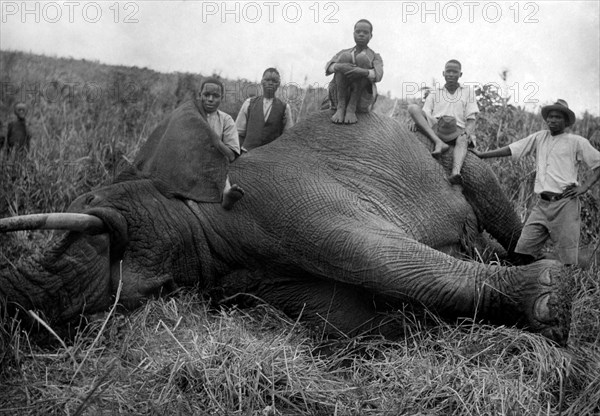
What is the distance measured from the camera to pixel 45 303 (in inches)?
184

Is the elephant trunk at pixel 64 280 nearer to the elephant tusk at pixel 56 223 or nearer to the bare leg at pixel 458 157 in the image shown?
the elephant tusk at pixel 56 223

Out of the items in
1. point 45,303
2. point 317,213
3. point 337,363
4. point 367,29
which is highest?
point 367,29

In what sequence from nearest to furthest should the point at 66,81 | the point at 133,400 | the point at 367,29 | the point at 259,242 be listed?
the point at 133,400 → the point at 259,242 → the point at 367,29 → the point at 66,81

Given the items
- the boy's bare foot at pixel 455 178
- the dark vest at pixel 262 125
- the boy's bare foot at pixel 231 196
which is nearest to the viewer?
the boy's bare foot at pixel 231 196

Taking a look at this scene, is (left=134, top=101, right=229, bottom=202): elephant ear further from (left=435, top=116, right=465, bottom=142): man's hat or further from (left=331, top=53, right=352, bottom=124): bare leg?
(left=435, top=116, right=465, bottom=142): man's hat

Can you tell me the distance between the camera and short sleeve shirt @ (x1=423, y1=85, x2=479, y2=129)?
6.92 metres

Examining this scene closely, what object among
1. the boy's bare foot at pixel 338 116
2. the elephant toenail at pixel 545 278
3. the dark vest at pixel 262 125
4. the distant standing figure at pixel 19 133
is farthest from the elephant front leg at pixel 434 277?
the distant standing figure at pixel 19 133

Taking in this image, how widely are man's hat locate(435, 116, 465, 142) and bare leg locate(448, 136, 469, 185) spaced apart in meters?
0.08

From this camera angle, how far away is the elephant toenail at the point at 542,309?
458 centimetres

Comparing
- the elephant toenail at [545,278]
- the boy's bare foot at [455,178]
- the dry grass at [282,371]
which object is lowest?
the dry grass at [282,371]

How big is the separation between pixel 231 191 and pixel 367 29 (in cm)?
162

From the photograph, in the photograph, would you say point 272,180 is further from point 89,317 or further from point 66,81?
point 66,81

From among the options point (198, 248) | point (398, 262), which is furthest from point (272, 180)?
point (398, 262)

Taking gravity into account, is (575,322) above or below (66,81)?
below
